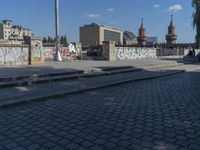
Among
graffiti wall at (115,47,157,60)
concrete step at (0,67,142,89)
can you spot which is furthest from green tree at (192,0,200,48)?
concrete step at (0,67,142,89)

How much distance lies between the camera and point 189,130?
17.0ft

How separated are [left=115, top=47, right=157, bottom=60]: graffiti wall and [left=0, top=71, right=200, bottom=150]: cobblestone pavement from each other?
75.6 feet

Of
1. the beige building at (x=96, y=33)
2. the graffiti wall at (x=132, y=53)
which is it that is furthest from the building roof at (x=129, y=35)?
the graffiti wall at (x=132, y=53)

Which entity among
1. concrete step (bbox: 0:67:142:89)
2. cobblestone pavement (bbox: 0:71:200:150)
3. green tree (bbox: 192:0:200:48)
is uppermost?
green tree (bbox: 192:0:200:48)

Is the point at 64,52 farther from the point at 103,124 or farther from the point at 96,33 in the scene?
the point at 96,33

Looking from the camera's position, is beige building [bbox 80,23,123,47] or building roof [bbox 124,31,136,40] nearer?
beige building [bbox 80,23,123,47]

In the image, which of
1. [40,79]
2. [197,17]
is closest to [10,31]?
[197,17]

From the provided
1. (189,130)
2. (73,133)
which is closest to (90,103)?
(73,133)

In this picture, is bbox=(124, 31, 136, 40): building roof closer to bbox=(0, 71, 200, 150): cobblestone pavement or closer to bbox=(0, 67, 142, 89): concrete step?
bbox=(0, 67, 142, 89): concrete step

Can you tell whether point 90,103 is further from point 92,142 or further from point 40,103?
point 92,142

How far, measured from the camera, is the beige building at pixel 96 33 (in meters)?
147

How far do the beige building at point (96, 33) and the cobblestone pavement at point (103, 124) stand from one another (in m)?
137

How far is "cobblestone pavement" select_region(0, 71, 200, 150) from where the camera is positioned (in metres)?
4.44

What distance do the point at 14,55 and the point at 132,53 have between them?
20.1 meters
